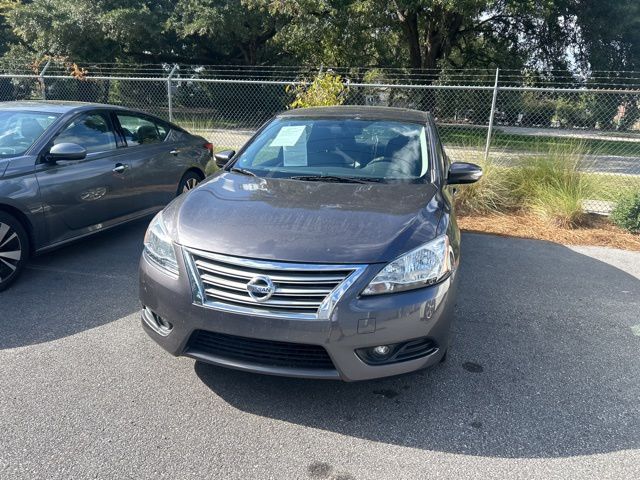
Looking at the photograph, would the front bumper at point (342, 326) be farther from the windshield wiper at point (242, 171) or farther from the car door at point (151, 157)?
the car door at point (151, 157)

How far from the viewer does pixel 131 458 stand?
7.77ft

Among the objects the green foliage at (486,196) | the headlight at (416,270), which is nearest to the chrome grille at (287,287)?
the headlight at (416,270)

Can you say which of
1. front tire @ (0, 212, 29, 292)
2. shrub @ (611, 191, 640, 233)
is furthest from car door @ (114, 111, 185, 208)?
shrub @ (611, 191, 640, 233)

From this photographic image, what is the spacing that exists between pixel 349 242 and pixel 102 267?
3.18m

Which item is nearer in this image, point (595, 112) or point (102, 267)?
point (102, 267)

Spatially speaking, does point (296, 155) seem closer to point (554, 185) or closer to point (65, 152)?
point (65, 152)

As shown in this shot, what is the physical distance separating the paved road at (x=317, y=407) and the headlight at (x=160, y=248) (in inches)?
29.0

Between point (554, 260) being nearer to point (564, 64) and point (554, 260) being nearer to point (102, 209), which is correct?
point (102, 209)

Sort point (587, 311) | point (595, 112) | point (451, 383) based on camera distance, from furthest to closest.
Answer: point (595, 112) → point (587, 311) → point (451, 383)

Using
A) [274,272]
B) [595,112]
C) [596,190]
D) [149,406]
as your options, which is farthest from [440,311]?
[595,112]

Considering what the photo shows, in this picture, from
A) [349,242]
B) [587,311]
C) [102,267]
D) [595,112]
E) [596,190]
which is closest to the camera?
[349,242]

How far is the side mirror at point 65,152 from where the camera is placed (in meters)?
4.42

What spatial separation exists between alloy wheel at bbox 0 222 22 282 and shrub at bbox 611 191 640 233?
23.3 feet

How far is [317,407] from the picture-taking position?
110 inches
